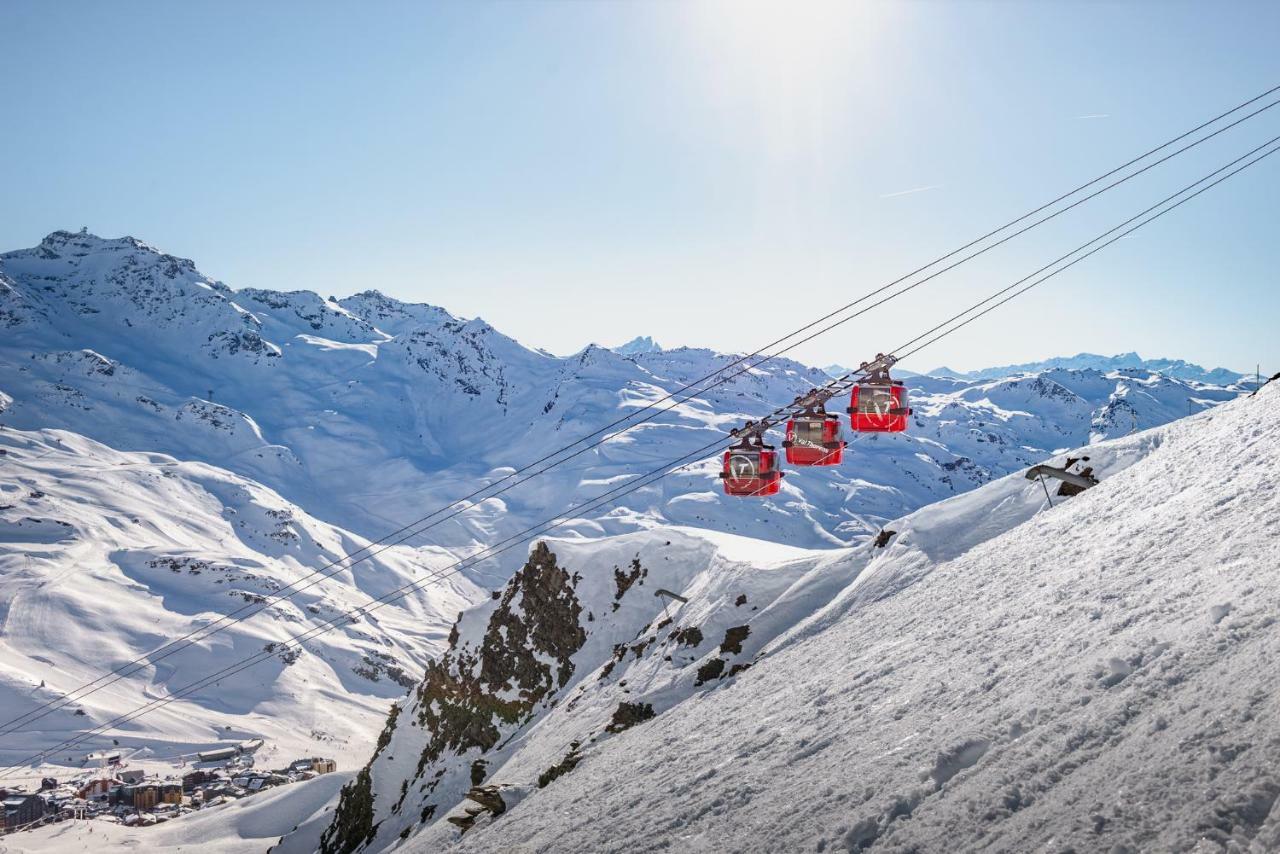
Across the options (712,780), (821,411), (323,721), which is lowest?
(323,721)

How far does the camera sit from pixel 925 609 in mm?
20797

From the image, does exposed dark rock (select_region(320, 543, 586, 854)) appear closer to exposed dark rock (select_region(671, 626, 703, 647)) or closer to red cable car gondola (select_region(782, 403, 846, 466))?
exposed dark rock (select_region(671, 626, 703, 647))

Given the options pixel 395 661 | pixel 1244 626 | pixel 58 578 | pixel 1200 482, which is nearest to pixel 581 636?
pixel 1200 482

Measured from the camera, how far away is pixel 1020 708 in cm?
→ 1170

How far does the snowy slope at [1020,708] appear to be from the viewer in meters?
8.86

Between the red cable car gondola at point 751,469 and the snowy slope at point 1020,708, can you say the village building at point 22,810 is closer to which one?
the snowy slope at point 1020,708

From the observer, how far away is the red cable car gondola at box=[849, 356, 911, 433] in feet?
79.8

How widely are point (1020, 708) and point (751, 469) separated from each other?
15.2 m

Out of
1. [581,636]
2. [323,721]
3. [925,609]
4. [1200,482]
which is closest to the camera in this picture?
[1200,482]

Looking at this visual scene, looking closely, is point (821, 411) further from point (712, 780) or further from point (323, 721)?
point (323, 721)

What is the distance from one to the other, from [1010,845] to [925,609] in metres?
12.4

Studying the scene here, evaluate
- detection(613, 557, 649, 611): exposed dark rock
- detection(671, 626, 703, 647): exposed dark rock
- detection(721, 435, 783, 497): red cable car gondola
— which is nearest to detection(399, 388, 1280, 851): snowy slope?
detection(721, 435, 783, 497): red cable car gondola

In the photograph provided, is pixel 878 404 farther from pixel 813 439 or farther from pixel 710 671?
pixel 710 671

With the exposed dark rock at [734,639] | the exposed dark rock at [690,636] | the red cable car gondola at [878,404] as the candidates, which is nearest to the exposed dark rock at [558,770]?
the exposed dark rock at [734,639]
